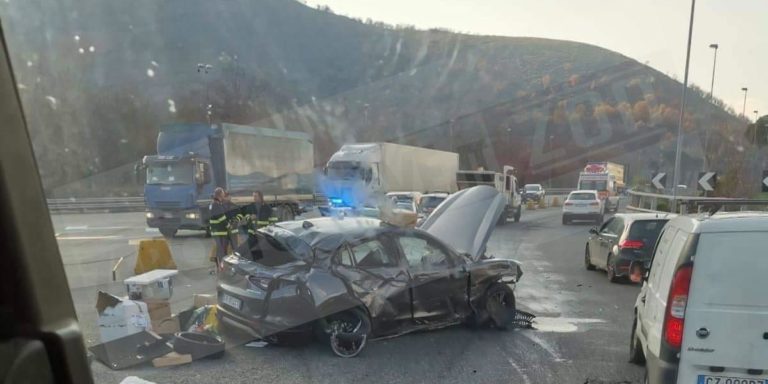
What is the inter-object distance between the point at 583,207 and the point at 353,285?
21116 mm

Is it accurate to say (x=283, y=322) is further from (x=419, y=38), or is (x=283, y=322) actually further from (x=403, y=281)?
(x=419, y=38)

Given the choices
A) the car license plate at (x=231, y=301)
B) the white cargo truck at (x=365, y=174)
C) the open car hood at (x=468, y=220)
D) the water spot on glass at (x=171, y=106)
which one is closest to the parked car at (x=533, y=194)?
the white cargo truck at (x=365, y=174)

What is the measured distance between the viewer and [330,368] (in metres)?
5.37

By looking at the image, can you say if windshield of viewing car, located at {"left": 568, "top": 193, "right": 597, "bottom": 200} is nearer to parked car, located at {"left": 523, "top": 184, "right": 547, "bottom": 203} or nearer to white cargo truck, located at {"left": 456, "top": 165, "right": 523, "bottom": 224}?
white cargo truck, located at {"left": 456, "top": 165, "right": 523, "bottom": 224}

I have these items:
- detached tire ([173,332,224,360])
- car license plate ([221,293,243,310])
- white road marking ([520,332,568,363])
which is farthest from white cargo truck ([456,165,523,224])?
detached tire ([173,332,224,360])

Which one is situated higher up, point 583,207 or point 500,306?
point 500,306

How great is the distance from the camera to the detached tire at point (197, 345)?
5.45m

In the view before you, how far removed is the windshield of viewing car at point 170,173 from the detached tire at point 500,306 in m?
12.3

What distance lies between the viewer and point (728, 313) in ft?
11.9

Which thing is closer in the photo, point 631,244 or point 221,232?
point 221,232

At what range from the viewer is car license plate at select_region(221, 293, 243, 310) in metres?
5.83

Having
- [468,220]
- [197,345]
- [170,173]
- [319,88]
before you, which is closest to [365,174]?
[170,173]

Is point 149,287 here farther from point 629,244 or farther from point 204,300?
point 629,244

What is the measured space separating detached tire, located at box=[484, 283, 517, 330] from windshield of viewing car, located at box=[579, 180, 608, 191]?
2815 centimetres
